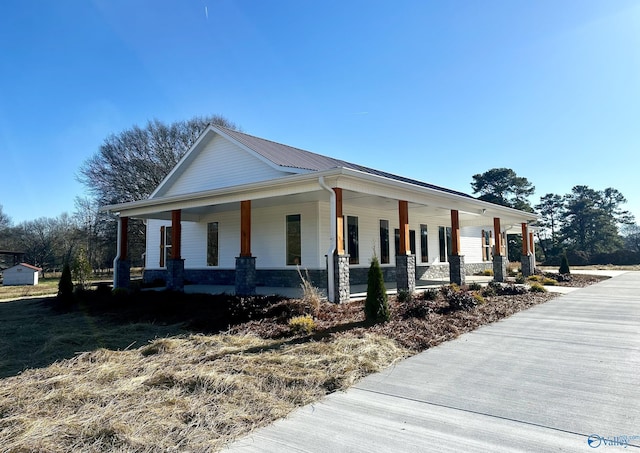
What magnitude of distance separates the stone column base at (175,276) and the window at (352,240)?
6.01 m

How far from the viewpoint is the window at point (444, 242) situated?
20.5 metres

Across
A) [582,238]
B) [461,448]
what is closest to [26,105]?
[461,448]

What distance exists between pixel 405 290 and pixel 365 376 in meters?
6.22

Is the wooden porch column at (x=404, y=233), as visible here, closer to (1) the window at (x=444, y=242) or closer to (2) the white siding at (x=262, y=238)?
(2) the white siding at (x=262, y=238)

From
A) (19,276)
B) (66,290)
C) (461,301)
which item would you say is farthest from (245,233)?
(19,276)

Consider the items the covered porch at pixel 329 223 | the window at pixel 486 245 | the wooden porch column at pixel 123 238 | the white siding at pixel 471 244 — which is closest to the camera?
the covered porch at pixel 329 223

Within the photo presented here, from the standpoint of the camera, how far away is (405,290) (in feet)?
35.4

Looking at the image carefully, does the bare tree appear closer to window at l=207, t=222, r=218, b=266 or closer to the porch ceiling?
window at l=207, t=222, r=218, b=266

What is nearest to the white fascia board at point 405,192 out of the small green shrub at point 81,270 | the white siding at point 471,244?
the white siding at point 471,244

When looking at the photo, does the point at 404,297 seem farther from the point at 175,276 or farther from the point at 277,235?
the point at 175,276

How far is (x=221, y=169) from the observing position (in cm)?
1542

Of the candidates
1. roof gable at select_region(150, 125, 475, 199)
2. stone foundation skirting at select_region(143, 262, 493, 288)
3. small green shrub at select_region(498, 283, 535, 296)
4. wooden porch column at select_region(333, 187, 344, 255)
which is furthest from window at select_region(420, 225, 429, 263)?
wooden porch column at select_region(333, 187, 344, 255)

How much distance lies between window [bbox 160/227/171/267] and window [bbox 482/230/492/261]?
743 inches

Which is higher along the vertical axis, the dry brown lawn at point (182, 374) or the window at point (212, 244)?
the window at point (212, 244)
